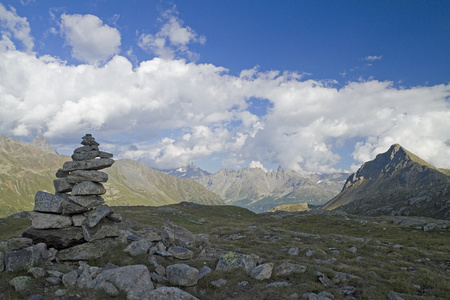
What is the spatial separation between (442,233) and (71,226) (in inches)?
2397

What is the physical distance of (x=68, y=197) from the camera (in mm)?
24938

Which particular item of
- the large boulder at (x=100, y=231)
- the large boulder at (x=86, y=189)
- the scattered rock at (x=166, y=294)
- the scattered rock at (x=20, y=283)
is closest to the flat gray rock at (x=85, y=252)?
the large boulder at (x=100, y=231)

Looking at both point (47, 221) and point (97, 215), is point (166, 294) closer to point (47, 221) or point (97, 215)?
point (97, 215)

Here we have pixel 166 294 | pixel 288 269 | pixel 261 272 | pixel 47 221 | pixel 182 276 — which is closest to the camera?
pixel 166 294

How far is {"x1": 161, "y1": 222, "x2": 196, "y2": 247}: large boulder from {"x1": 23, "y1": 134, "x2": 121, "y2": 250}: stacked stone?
5.13m

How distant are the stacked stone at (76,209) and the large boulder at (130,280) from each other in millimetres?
7347

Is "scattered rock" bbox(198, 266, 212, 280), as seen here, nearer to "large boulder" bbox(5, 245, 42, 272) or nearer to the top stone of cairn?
"large boulder" bbox(5, 245, 42, 272)

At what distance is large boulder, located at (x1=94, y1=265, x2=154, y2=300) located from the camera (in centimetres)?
1588

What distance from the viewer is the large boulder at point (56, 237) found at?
885 inches

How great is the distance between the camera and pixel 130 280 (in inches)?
658

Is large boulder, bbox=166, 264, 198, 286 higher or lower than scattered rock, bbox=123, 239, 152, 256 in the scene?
lower

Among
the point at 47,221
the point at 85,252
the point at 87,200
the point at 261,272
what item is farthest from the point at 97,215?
the point at 261,272

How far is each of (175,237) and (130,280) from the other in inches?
375

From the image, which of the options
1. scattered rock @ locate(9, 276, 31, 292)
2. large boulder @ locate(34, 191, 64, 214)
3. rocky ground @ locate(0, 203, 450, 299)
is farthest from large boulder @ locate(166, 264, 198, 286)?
large boulder @ locate(34, 191, 64, 214)
